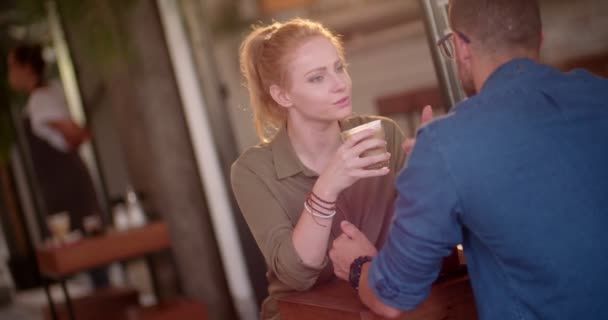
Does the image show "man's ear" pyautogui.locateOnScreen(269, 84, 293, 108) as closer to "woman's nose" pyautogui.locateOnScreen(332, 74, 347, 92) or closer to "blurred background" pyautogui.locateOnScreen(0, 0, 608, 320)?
"woman's nose" pyautogui.locateOnScreen(332, 74, 347, 92)

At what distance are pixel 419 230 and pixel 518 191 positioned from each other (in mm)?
167

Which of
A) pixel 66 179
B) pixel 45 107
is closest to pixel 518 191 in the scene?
pixel 45 107

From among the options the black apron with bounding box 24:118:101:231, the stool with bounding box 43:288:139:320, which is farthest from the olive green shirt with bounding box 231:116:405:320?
the black apron with bounding box 24:118:101:231

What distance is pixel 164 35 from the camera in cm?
392

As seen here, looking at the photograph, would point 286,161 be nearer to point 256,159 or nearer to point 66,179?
point 256,159

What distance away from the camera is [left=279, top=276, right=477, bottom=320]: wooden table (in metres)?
1.31

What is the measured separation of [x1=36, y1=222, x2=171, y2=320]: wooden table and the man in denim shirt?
9.59ft

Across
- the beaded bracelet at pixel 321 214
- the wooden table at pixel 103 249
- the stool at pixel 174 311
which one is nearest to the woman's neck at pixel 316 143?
the beaded bracelet at pixel 321 214

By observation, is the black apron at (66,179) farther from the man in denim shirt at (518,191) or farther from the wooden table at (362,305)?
the man in denim shirt at (518,191)

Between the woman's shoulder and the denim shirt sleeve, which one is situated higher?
the woman's shoulder

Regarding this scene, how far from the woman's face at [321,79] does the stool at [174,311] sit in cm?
242

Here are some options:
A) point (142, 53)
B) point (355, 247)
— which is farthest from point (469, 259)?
point (142, 53)

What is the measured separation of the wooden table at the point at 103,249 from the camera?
3.81 metres

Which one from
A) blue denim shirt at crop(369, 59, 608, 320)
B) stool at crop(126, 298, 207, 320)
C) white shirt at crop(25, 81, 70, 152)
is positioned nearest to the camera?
blue denim shirt at crop(369, 59, 608, 320)
